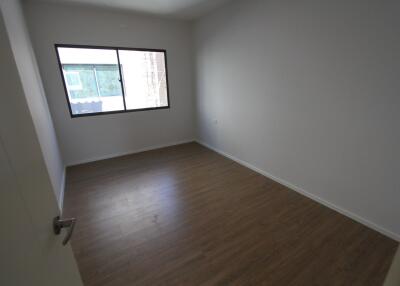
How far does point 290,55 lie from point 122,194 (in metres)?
2.84

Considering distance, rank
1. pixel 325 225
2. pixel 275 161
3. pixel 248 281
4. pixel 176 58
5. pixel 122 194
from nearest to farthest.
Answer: pixel 248 281, pixel 325 225, pixel 122 194, pixel 275 161, pixel 176 58

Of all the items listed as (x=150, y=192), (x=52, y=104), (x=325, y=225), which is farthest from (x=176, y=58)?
(x=325, y=225)

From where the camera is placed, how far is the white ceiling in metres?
2.93

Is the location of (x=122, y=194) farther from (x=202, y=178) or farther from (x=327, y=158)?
(x=327, y=158)

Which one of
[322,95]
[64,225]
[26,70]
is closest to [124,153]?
[26,70]

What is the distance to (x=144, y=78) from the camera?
13.5 ft

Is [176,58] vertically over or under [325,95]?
over

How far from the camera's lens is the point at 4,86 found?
1.81 ft

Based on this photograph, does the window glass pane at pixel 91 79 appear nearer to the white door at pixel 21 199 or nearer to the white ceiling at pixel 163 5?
→ the white ceiling at pixel 163 5

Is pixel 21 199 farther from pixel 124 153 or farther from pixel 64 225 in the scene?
pixel 124 153

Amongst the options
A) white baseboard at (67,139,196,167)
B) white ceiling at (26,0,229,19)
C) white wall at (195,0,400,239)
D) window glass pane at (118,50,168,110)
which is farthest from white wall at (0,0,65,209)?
white wall at (195,0,400,239)

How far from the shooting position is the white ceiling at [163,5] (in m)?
2.93

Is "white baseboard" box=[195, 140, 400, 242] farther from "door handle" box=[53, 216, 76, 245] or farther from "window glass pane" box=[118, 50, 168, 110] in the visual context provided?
"door handle" box=[53, 216, 76, 245]

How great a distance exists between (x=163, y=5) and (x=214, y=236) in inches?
135
